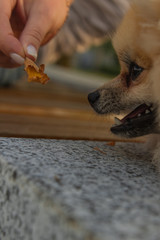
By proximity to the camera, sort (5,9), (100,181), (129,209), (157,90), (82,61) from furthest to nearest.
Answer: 1. (82,61)
2. (5,9)
3. (157,90)
4. (100,181)
5. (129,209)

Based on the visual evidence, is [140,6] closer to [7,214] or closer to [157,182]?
[157,182]

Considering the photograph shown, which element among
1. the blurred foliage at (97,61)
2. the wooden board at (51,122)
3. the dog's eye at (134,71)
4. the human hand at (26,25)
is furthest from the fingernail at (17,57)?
the blurred foliage at (97,61)

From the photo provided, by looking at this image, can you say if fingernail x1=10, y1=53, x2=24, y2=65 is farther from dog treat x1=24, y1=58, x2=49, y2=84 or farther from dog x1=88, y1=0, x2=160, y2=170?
dog x1=88, y1=0, x2=160, y2=170

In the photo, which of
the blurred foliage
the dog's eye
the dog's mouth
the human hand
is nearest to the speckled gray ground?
the dog's mouth

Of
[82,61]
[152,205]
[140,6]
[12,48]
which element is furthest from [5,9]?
[82,61]

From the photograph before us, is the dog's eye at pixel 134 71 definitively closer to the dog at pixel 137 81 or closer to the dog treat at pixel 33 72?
the dog at pixel 137 81

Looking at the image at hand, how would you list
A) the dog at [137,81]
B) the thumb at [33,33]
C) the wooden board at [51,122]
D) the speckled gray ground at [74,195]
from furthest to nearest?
the wooden board at [51,122], the thumb at [33,33], the dog at [137,81], the speckled gray ground at [74,195]
